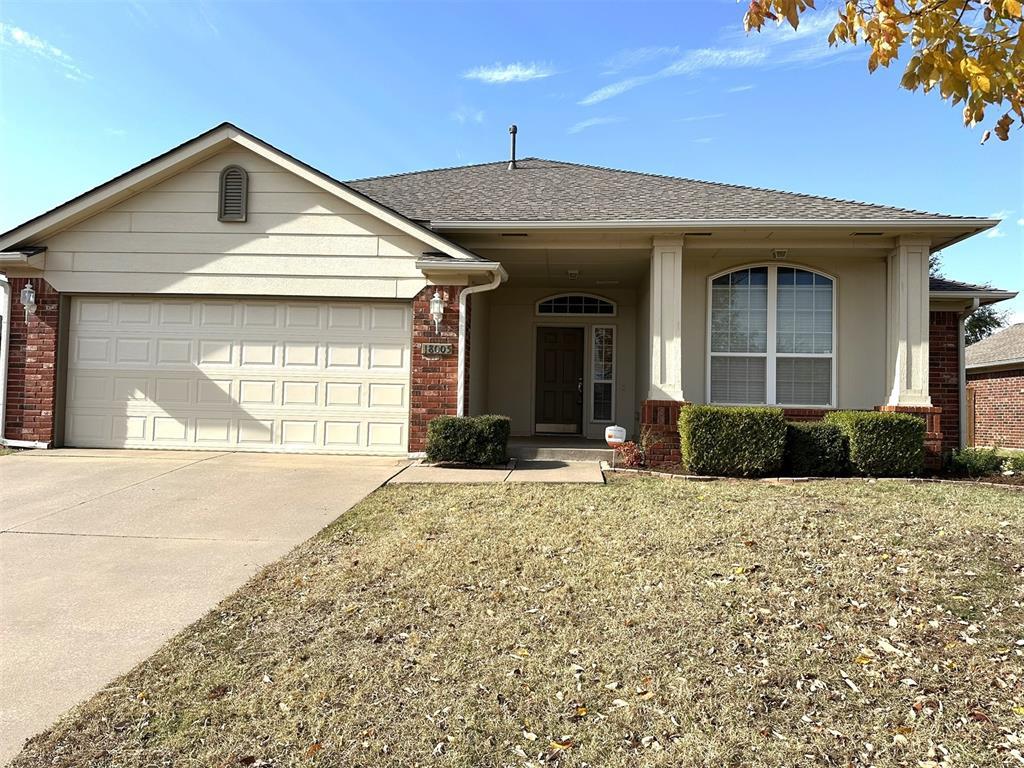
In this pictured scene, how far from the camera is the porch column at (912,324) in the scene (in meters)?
8.62

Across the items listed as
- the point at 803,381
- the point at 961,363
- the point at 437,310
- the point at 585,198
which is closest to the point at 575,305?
the point at 585,198

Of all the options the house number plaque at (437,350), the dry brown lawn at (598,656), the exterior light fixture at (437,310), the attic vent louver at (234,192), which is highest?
A: the attic vent louver at (234,192)

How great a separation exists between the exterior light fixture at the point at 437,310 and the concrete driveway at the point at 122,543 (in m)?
2.09

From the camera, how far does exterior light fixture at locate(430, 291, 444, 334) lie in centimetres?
866

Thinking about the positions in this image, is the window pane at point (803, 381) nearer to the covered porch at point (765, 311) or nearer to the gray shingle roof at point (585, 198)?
the covered porch at point (765, 311)

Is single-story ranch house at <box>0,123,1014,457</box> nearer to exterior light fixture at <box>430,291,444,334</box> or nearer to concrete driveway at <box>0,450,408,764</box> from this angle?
exterior light fixture at <box>430,291,444,334</box>

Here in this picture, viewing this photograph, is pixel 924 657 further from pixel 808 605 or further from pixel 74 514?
pixel 74 514

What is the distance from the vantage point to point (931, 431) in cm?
845

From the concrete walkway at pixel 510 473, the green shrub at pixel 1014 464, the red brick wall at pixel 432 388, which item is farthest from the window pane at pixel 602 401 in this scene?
the green shrub at pixel 1014 464

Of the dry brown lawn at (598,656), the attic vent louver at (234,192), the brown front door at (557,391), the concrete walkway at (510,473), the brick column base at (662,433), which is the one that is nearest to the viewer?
the dry brown lawn at (598,656)

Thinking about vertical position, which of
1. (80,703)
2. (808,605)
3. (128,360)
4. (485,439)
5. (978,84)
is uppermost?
(978,84)

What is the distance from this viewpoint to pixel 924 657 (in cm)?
305

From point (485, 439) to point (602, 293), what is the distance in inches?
201

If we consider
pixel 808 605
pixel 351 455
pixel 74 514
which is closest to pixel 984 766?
pixel 808 605
